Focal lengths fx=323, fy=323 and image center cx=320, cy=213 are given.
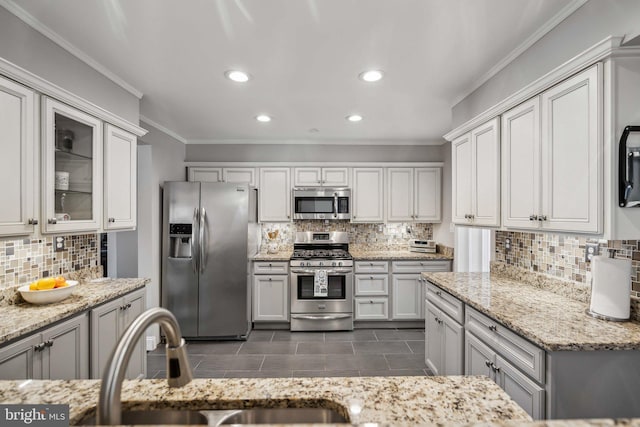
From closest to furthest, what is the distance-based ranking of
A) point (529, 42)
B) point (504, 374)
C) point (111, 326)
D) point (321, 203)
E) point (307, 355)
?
point (504, 374)
point (529, 42)
point (111, 326)
point (307, 355)
point (321, 203)

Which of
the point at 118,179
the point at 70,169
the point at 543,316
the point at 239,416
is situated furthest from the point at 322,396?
the point at 118,179

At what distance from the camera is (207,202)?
382cm

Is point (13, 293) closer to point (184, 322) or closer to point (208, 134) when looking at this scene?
point (184, 322)

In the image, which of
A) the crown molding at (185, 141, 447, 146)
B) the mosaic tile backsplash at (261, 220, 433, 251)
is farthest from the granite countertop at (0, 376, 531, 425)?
the crown molding at (185, 141, 447, 146)

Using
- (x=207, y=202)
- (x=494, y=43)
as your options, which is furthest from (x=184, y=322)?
(x=494, y=43)

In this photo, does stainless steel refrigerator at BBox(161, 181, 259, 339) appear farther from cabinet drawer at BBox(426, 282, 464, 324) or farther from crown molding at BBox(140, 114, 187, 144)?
cabinet drawer at BBox(426, 282, 464, 324)

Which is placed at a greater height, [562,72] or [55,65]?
[55,65]

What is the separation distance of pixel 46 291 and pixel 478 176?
3.10 metres

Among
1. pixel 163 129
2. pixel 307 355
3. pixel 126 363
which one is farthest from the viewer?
pixel 163 129

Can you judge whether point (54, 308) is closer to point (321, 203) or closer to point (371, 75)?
point (371, 75)

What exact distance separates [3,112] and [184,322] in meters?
2.79

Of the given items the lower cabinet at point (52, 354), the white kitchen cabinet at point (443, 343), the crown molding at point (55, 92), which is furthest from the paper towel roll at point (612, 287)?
the crown molding at point (55, 92)

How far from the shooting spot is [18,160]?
176 centimetres

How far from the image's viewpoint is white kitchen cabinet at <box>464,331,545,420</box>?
4.94 feet
